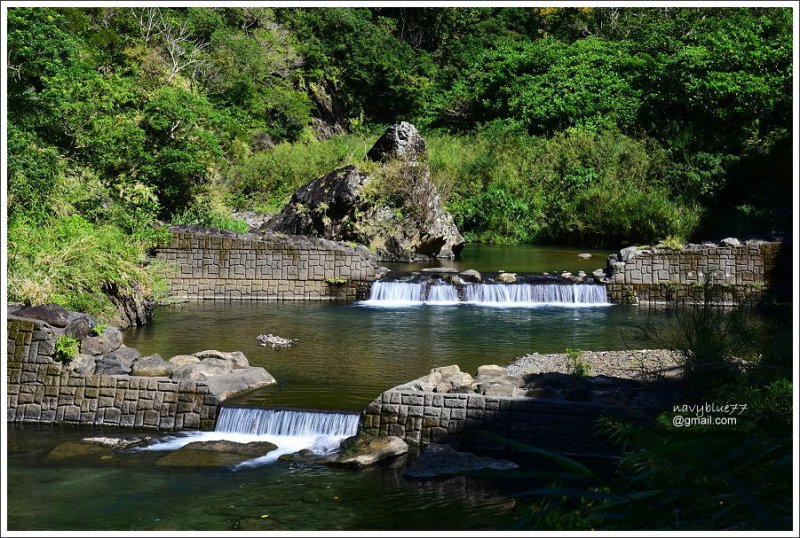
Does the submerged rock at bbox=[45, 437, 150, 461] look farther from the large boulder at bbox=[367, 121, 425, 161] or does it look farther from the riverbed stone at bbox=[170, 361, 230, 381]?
the large boulder at bbox=[367, 121, 425, 161]

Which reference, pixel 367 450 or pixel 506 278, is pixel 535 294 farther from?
pixel 367 450

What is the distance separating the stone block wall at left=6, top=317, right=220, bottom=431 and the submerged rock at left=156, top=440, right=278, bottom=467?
0.79 m

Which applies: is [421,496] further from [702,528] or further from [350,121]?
[350,121]

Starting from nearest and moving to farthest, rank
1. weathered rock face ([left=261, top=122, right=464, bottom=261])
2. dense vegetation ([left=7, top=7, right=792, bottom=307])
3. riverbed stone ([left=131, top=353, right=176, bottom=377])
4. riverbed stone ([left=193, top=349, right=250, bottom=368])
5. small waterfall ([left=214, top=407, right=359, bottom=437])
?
1. small waterfall ([left=214, top=407, right=359, bottom=437])
2. riverbed stone ([left=131, top=353, right=176, bottom=377])
3. riverbed stone ([left=193, top=349, right=250, bottom=368])
4. dense vegetation ([left=7, top=7, right=792, bottom=307])
5. weathered rock face ([left=261, top=122, right=464, bottom=261])

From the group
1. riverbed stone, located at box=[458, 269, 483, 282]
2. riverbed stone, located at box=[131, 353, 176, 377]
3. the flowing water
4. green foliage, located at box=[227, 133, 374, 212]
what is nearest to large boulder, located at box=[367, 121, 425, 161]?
green foliage, located at box=[227, 133, 374, 212]

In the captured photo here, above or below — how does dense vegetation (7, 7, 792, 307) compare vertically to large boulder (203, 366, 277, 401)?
above

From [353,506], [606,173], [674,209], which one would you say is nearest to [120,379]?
[353,506]

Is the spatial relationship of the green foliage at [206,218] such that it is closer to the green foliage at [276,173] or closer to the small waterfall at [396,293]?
the small waterfall at [396,293]

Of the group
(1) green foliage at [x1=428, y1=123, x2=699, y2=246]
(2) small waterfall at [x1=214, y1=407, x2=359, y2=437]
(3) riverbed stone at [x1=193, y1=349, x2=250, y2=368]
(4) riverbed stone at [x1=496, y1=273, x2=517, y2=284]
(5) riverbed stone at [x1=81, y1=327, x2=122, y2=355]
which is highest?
Answer: (1) green foliage at [x1=428, y1=123, x2=699, y2=246]

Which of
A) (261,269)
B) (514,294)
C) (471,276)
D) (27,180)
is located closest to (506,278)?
(514,294)

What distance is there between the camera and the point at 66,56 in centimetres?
1966

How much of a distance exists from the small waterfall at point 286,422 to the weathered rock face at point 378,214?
14814mm

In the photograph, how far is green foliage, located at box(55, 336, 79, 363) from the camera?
10.1 metres

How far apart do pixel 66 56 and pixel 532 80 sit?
67.4ft
